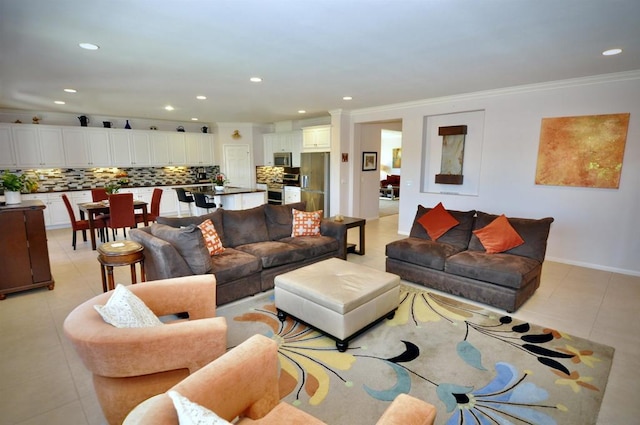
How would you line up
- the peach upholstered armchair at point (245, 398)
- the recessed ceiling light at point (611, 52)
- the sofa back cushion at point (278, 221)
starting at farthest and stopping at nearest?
the sofa back cushion at point (278, 221) → the recessed ceiling light at point (611, 52) → the peach upholstered armchair at point (245, 398)

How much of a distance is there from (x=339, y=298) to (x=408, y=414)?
142cm

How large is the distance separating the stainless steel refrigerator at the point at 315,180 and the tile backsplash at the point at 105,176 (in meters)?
3.17

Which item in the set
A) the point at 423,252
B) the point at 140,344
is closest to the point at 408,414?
the point at 140,344

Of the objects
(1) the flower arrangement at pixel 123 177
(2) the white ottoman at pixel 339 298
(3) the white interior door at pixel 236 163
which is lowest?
(2) the white ottoman at pixel 339 298

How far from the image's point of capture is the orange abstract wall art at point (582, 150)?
169 inches

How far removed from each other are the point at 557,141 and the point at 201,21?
16.0ft

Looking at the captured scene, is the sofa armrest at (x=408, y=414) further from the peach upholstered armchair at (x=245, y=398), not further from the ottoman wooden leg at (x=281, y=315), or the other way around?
the ottoman wooden leg at (x=281, y=315)

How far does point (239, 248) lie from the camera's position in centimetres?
403

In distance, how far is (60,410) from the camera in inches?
80.1

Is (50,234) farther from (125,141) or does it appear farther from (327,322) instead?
(327,322)

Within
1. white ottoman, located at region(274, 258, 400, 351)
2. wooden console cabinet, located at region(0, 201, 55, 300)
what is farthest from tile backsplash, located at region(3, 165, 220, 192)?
white ottoman, located at region(274, 258, 400, 351)

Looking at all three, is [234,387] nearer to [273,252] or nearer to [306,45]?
[273,252]

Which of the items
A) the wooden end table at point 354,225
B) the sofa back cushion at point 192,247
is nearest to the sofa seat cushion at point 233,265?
the sofa back cushion at point 192,247

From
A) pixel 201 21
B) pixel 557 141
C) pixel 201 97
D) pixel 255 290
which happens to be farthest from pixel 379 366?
pixel 201 97
